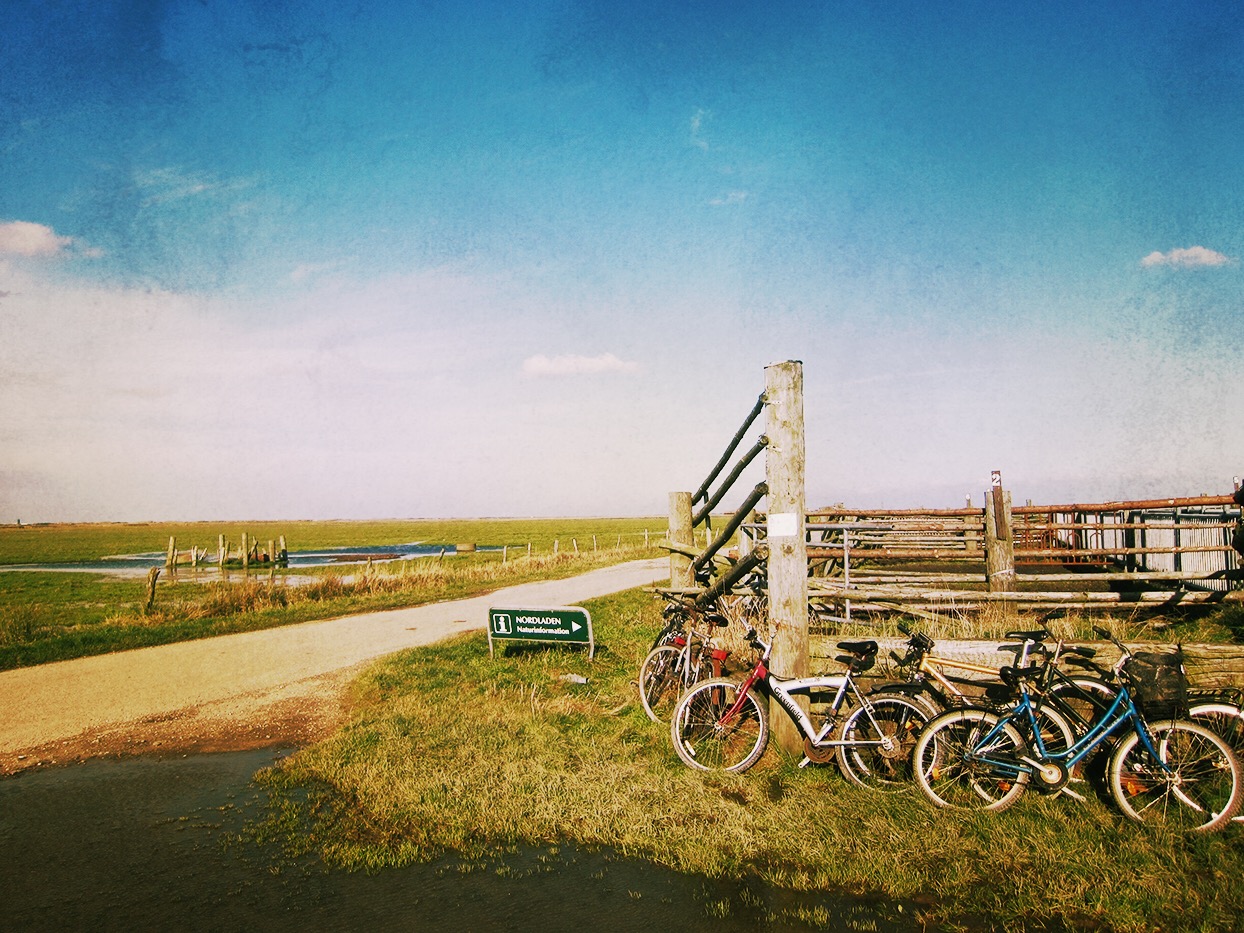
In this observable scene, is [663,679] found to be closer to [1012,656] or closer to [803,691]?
[803,691]

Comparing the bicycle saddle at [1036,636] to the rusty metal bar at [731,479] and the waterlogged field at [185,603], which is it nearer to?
the rusty metal bar at [731,479]

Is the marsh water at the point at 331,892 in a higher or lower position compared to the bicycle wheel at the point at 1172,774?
lower

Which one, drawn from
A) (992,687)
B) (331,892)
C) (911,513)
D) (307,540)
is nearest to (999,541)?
(911,513)

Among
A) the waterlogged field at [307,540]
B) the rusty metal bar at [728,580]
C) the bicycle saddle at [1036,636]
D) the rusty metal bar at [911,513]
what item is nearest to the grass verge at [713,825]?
the bicycle saddle at [1036,636]

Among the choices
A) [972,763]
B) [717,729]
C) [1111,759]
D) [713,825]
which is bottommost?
[713,825]

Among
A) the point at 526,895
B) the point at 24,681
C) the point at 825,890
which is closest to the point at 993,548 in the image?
the point at 825,890

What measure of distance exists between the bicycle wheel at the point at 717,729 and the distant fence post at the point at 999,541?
5.12 m

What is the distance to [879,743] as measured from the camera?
4.80 meters

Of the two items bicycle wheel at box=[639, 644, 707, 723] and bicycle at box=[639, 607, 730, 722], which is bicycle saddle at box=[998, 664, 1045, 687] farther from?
bicycle wheel at box=[639, 644, 707, 723]

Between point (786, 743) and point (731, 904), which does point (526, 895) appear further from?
point (786, 743)

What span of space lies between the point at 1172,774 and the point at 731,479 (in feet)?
12.4

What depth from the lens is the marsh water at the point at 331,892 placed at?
3.50 metres

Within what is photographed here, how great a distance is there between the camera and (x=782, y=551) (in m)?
5.37

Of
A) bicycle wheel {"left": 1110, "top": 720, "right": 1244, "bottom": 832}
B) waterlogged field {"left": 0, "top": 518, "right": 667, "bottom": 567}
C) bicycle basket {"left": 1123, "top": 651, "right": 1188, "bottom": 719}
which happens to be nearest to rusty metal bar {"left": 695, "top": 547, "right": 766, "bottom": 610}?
bicycle basket {"left": 1123, "top": 651, "right": 1188, "bottom": 719}
